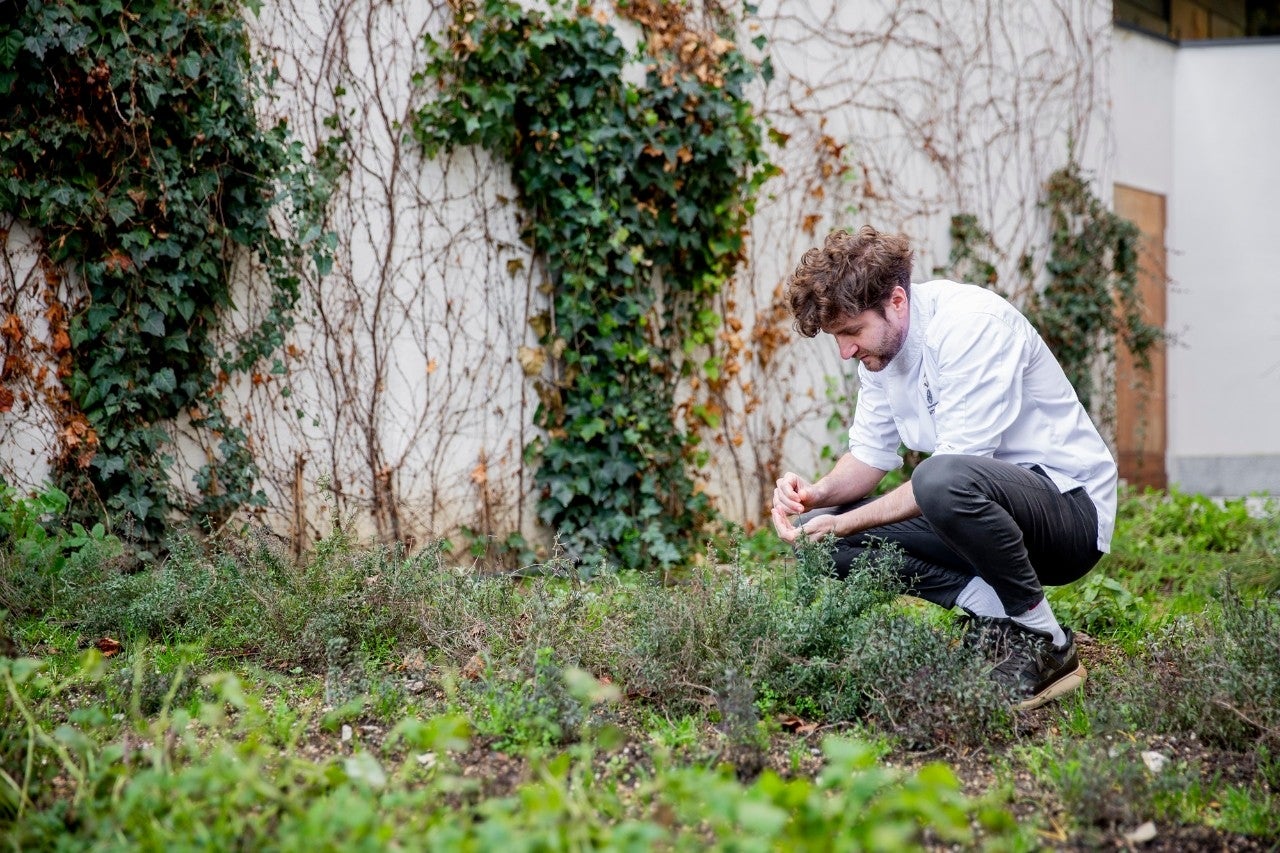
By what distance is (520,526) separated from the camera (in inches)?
188

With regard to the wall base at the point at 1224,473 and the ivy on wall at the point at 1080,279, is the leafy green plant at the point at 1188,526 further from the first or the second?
the wall base at the point at 1224,473

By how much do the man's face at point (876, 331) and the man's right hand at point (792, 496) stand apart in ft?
1.32

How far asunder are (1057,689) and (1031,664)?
0.12 meters

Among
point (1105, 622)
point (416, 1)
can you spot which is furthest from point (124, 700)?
point (416, 1)

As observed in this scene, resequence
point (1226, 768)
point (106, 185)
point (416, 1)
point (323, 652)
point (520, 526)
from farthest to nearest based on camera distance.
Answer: point (520, 526), point (416, 1), point (106, 185), point (323, 652), point (1226, 768)

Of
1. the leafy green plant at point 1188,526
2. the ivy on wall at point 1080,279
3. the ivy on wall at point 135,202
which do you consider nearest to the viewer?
the ivy on wall at point 135,202

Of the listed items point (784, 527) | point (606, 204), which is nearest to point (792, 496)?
point (784, 527)

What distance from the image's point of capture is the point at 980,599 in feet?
9.43

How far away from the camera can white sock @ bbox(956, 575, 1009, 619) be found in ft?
9.32

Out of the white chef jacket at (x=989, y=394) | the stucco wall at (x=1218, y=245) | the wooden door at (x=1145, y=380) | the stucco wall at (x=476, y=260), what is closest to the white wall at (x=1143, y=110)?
the stucco wall at (x=1218, y=245)

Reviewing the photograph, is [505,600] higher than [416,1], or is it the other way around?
[416,1]

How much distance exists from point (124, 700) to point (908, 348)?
216cm

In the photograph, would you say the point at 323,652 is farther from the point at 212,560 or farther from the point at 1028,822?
the point at 1028,822

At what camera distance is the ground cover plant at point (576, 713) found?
1614 millimetres
